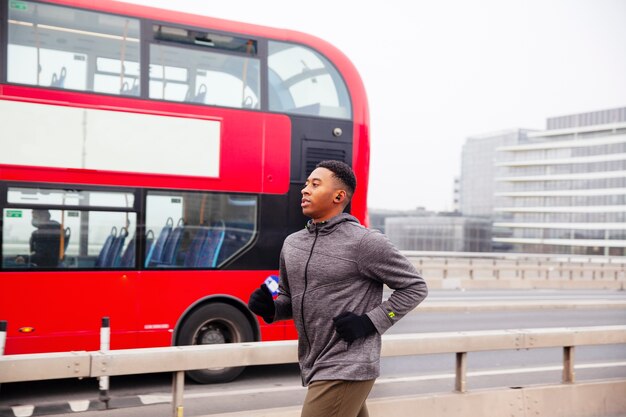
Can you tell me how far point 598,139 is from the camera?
12031cm

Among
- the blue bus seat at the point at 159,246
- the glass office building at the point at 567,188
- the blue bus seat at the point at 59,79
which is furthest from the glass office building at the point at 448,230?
the blue bus seat at the point at 59,79

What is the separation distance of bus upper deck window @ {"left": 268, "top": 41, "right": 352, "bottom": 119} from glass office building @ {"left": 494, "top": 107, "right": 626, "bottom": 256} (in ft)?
349

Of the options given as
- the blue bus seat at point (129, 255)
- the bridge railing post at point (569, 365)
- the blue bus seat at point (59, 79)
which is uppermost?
the blue bus seat at point (59, 79)

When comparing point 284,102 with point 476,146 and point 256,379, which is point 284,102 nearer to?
point 256,379

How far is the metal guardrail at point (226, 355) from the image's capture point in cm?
419

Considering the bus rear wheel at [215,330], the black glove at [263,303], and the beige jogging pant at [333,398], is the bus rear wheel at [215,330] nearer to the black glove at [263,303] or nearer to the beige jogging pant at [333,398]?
the black glove at [263,303]

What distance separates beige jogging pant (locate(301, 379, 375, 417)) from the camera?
10.6ft

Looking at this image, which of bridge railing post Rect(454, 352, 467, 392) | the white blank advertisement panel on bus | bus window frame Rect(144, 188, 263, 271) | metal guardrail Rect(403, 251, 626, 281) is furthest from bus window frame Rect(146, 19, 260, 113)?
metal guardrail Rect(403, 251, 626, 281)

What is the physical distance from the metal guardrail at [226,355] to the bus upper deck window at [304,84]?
4.13 metres

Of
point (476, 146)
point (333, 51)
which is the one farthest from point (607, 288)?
point (476, 146)

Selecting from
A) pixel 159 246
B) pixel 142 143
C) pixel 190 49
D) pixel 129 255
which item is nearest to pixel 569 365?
pixel 159 246

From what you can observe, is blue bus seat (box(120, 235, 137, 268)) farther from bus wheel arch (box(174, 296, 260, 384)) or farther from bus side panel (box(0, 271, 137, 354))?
bus wheel arch (box(174, 296, 260, 384))

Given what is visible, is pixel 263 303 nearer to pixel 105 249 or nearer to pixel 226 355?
pixel 226 355

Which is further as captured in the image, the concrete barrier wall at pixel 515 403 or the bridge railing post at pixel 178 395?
the concrete barrier wall at pixel 515 403
